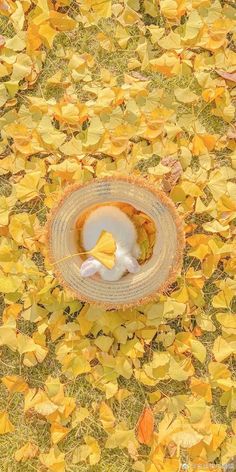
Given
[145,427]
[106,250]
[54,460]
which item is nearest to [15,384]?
[54,460]

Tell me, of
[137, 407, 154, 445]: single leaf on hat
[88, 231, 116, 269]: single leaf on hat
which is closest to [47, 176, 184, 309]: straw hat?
[88, 231, 116, 269]: single leaf on hat

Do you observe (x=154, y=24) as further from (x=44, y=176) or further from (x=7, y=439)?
(x=7, y=439)

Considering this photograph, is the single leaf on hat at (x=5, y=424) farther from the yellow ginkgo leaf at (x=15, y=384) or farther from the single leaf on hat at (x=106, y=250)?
the single leaf on hat at (x=106, y=250)

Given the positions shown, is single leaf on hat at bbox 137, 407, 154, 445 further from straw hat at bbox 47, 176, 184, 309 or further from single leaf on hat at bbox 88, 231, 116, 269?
single leaf on hat at bbox 88, 231, 116, 269

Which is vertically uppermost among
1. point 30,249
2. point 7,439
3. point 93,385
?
point 30,249

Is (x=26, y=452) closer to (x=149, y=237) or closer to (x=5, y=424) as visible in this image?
(x=5, y=424)

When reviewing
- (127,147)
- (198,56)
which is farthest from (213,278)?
(198,56)

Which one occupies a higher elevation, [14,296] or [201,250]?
[201,250]
